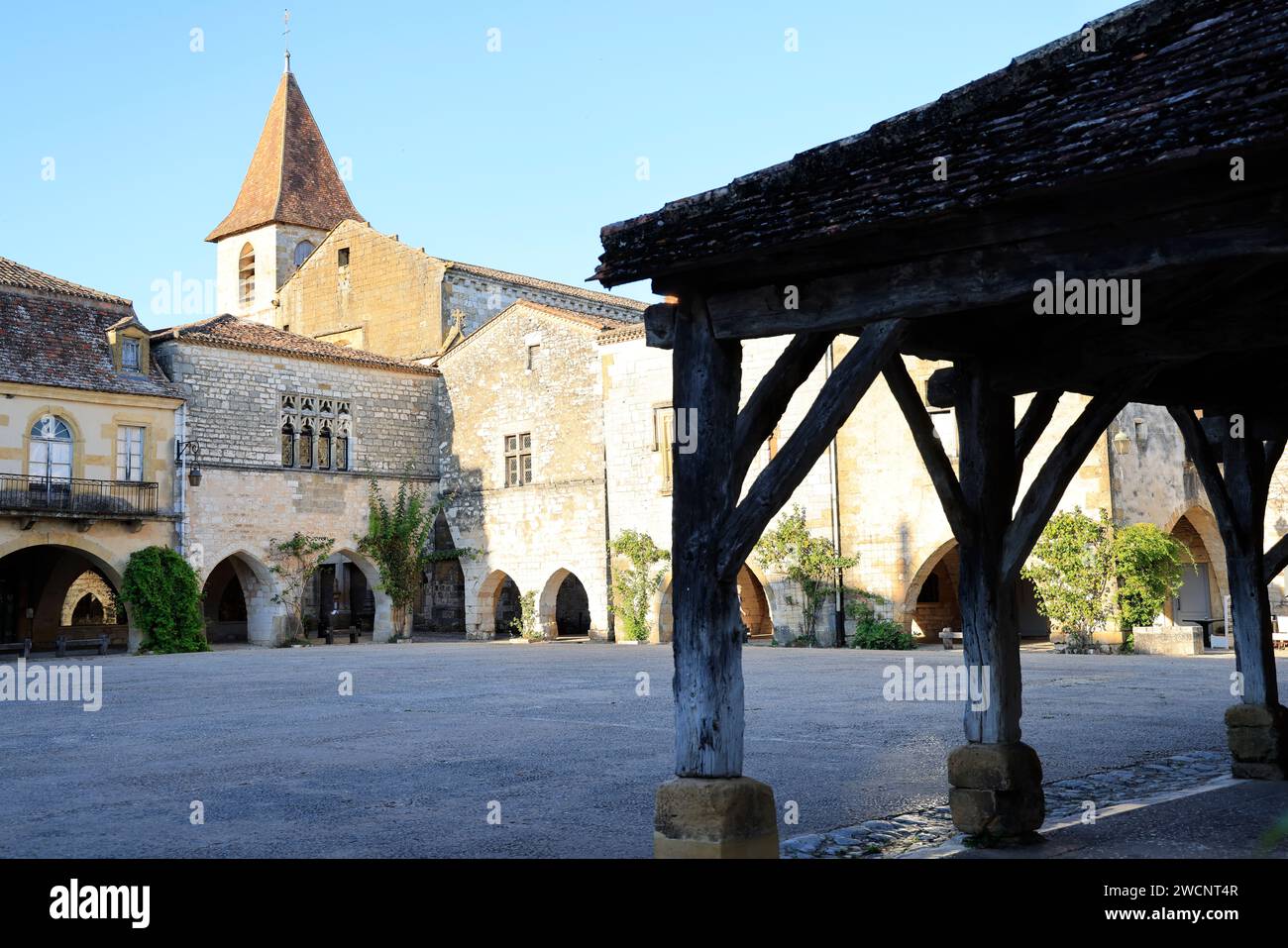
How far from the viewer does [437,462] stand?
2977 centimetres

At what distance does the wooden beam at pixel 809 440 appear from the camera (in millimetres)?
4926

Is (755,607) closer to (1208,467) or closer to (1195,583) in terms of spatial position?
(1195,583)

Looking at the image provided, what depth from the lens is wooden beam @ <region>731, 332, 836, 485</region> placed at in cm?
517

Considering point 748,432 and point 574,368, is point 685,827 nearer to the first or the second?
point 748,432

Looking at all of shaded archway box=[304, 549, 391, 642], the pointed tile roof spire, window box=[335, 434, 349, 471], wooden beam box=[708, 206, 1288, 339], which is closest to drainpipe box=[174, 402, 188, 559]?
window box=[335, 434, 349, 471]

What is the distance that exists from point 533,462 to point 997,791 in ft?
72.9

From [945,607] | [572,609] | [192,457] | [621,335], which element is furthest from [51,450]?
[945,607]

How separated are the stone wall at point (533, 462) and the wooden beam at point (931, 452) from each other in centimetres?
1994

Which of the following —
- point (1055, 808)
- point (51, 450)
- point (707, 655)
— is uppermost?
point (51, 450)

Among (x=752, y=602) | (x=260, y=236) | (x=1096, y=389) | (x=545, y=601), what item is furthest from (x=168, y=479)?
(x=1096, y=389)

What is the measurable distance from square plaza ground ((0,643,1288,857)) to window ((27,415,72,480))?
26.5 feet

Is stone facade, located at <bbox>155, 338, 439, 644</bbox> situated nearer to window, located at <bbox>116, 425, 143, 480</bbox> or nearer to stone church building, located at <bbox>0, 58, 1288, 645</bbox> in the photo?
stone church building, located at <bbox>0, 58, 1288, 645</bbox>

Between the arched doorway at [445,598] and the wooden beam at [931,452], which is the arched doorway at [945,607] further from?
the wooden beam at [931,452]

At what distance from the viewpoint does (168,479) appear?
24906 mm
